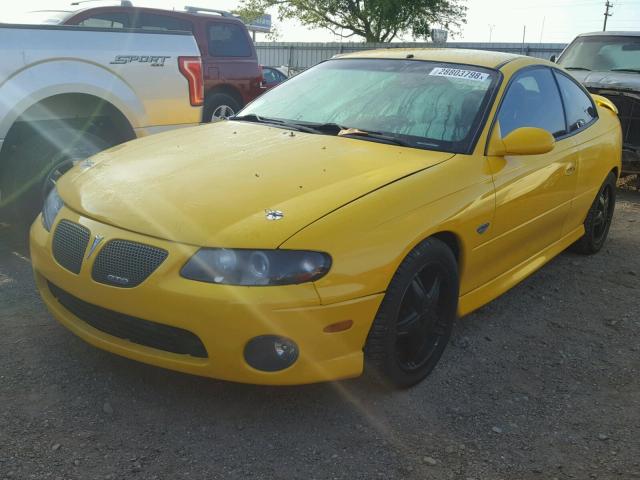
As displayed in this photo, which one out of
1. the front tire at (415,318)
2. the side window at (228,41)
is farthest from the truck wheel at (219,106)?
the front tire at (415,318)

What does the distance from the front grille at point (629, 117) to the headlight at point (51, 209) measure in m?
6.82

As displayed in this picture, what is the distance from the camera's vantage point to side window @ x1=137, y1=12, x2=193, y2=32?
7.39 meters

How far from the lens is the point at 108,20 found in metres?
7.02

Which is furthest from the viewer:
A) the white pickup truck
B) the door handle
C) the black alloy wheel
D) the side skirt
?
the white pickup truck

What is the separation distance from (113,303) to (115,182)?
0.68m

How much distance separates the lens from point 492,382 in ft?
10.3

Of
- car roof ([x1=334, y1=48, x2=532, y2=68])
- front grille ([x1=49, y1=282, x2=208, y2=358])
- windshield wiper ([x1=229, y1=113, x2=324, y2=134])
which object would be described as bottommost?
front grille ([x1=49, y1=282, x2=208, y2=358])

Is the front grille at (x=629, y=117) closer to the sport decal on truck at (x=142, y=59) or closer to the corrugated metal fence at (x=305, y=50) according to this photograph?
the sport decal on truck at (x=142, y=59)

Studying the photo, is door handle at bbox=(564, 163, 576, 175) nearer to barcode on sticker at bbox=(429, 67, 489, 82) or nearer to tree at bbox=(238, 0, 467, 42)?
barcode on sticker at bbox=(429, 67, 489, 82)

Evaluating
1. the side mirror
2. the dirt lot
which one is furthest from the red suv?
the side mirror

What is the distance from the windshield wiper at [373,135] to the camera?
3.38 metres

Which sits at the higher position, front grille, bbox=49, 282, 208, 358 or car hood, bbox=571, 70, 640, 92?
car hood, bbox=571, 70, 640, 92

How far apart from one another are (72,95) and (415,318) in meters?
3.24

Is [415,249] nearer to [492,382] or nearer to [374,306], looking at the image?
[374,306]
